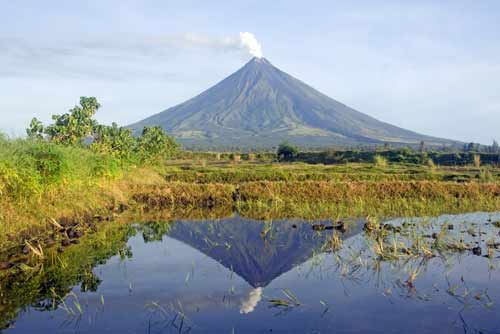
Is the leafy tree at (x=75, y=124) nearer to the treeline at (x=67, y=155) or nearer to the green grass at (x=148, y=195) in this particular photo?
the treeline at (x=67, y=155)

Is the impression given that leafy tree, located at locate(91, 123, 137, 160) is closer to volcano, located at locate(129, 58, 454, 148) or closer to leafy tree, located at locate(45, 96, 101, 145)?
leafy tree, located at locate(45, 96, 101, 145)

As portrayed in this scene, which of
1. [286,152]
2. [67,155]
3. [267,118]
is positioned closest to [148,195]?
[67,155]

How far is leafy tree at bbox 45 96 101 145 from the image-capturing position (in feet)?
62.7

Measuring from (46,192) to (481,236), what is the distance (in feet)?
36.3

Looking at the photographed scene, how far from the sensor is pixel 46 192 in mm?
12797

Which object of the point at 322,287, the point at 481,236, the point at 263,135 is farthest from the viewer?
the point at 263,135

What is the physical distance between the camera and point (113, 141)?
22031 millimetres

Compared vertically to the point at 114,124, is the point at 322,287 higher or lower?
lower

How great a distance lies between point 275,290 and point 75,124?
1370 centimetres

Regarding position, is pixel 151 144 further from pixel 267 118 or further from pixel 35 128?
pixel 267 118

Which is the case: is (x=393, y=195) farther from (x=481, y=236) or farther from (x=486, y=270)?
(x=486, y=270)

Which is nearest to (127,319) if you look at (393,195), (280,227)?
(280,227)

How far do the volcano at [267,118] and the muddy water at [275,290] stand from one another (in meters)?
104

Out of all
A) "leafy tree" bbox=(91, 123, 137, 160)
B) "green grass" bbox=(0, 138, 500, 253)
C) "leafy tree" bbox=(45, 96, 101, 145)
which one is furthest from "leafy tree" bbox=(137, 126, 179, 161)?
"leafy tree" bbox=(45, 96, 101, 145)
